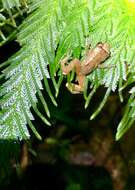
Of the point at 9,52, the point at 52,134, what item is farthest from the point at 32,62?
the point at 52,134

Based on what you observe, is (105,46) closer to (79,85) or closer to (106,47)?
(106,47)

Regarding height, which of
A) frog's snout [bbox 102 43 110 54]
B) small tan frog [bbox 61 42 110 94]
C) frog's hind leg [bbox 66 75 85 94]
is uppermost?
frog's snout [bbox 102 43 110 54]

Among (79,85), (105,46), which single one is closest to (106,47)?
(105,46)

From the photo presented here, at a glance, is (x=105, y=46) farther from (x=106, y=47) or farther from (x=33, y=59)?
(x=33, y=59)

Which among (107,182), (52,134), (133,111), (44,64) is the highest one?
(44,64)

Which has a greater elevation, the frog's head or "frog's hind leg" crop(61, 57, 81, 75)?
the frog's head

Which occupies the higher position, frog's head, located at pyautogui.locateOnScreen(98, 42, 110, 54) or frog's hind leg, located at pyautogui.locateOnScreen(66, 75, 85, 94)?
frog's head, located at pyautogui.locateOnScreen(98, 42, 110, 54)

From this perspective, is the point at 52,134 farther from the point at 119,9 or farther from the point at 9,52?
the point at 119,9

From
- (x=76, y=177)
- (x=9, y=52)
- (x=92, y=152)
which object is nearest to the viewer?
(x=9, y=52)
